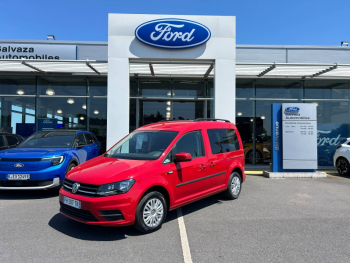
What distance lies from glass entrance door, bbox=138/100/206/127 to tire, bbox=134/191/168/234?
8.42 meters

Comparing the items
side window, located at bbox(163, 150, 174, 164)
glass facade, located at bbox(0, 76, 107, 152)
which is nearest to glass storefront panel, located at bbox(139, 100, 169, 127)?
glass facade, located at bbox(0, 76, 107, 152)

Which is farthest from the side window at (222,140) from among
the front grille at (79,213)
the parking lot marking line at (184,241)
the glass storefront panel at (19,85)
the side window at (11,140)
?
the glass storefront panel at (19,85)

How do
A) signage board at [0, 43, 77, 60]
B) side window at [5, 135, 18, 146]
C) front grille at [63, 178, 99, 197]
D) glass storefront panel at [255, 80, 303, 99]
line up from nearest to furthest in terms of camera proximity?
1. front grille at [63, 178, 99, 197]
2. side window at [5, 135, 18, 146]
3. signage board at [0, 43, 77, 60]
4. glass storefront panel at [255, 80, 303, 99]

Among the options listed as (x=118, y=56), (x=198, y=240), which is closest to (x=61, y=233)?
(x=198, y=240)

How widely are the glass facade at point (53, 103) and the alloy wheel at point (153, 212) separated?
865cm

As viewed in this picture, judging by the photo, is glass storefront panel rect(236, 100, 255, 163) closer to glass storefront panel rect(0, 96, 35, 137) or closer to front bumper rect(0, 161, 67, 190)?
front bumper rect(0, 161, 67, 190)

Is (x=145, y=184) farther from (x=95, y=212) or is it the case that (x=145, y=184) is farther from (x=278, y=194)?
(x=278, y=194)

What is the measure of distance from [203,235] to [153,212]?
2.81 feet

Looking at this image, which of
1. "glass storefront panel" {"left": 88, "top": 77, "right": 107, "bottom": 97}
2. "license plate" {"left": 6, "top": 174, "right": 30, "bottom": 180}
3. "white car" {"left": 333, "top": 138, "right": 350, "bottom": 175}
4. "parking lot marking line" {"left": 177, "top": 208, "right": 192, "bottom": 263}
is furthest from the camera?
"glass storefront panel" {"left": 88, "top": 77, "right": 107, "bottom": 97}

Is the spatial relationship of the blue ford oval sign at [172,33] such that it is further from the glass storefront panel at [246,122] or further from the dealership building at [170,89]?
the glass storefront panel at [246,122]

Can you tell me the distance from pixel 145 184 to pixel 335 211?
4.07 metres

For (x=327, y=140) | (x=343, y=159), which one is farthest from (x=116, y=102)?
(x=327, y=140)

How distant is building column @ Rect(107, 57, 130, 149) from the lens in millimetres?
8336

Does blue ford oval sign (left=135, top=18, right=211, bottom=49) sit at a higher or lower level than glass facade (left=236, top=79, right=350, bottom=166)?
higher
